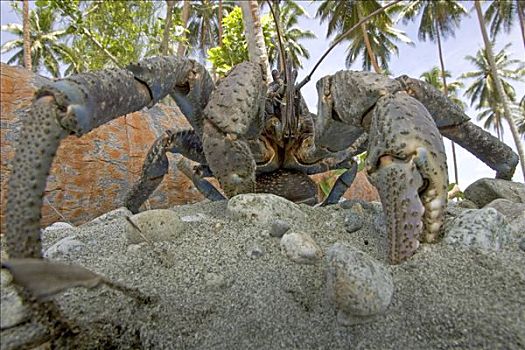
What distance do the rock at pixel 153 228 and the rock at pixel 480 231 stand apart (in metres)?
0.98

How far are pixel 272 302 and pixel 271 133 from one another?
1.41 metres

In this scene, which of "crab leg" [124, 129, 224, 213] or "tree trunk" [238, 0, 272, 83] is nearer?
"crab leg" [124, 129, 224, 213]

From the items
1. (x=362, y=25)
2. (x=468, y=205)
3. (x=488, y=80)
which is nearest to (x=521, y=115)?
(x=488, y=80)

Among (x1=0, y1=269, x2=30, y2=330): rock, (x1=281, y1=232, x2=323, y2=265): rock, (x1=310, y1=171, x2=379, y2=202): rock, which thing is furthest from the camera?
→ (x1=310, y1=171, x2=379, y2=202): rock

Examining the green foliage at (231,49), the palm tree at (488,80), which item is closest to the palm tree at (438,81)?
the palm tree at (488,80)

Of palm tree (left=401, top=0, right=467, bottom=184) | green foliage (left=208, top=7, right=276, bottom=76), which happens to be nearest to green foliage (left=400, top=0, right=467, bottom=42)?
palm tree (left=401, top=0, right=467, bottom=184)

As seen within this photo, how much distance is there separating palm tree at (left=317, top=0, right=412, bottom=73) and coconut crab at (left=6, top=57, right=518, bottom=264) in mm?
15902

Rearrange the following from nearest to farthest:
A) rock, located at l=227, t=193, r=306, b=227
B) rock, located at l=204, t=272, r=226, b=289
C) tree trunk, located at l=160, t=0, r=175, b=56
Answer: rock, located at l=204, t=272, r=226, b=289, rock, located at l=227, t=193, r=306, b=227, tree trunk, located at l=160, t=0, r=175, b=56

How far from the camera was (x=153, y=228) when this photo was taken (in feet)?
4.28

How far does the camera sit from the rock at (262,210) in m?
1.43

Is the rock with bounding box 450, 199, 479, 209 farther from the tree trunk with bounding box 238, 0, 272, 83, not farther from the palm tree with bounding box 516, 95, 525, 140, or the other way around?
the palm tree with bounding box 516, 95, 525, 140

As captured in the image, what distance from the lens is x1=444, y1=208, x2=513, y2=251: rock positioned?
3.74ft

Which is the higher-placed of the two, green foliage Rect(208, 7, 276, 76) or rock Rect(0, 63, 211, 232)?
green foliage Rect(208, 7, 276, 76)

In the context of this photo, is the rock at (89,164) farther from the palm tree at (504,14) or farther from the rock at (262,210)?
the palm tree at (504,14)
